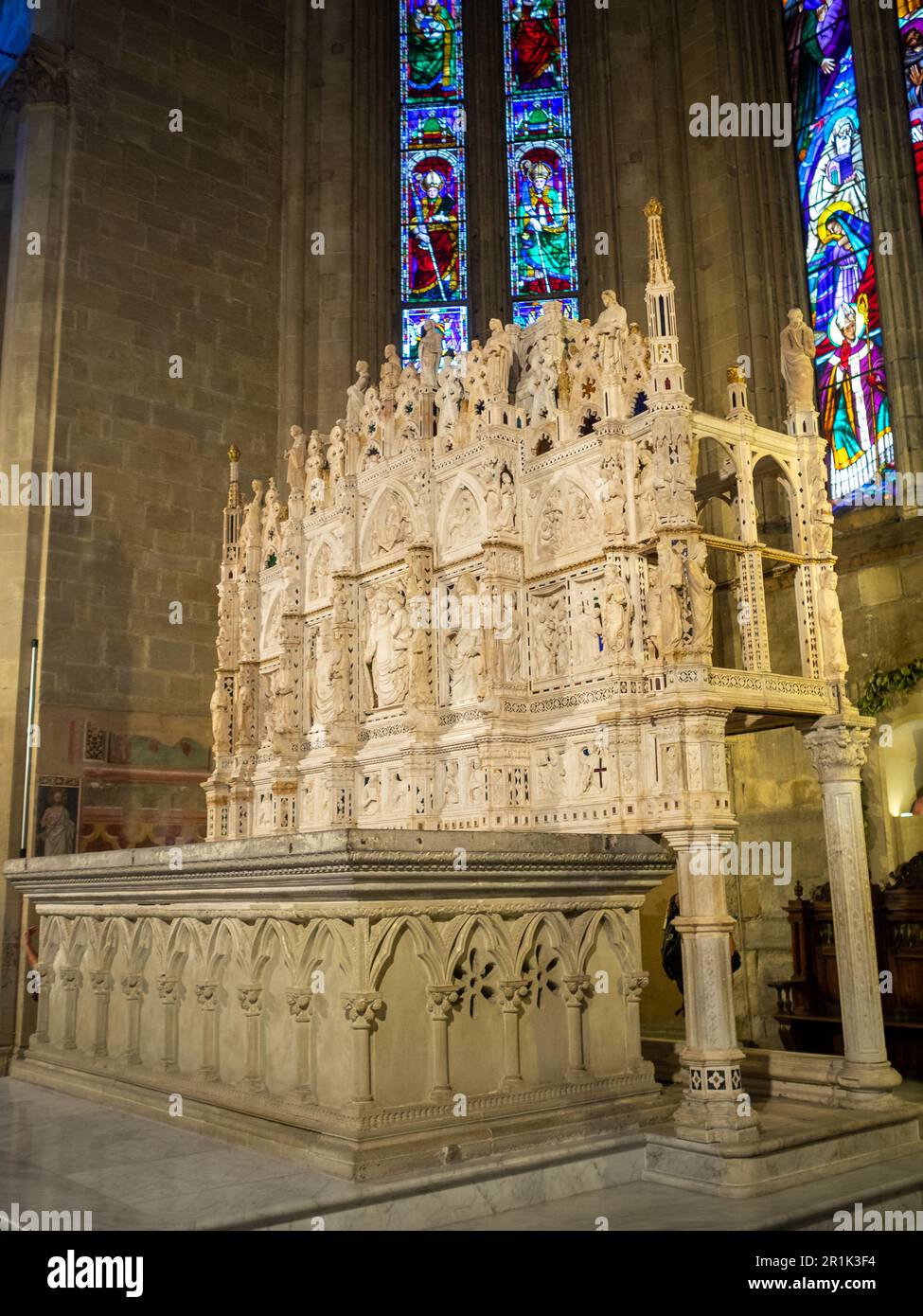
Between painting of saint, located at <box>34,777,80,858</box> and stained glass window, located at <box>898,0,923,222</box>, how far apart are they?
9.79 metres

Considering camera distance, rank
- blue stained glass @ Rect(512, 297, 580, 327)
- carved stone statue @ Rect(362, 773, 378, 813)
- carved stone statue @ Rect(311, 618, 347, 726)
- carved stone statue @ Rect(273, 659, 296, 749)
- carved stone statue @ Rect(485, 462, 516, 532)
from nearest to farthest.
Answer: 1. carved stone statue @ Rect(485, 462, 516, 532)
2. carved stone statue @ Rect(362, 773, 378, 813)
3. carved stone statue @ Rect(311, 618, 347, 726)
4. carved stone statue @ Rect(273, 659, 296, 749)
5. blue stained glass @ Rect(512, 297, 580, 327)

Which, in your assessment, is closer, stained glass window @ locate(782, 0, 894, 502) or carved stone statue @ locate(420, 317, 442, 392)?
carved stone statue @ locate(420, 317, 442, 392)

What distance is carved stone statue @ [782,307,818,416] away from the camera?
7.83m

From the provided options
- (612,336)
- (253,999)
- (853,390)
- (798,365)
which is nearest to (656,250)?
(612,336)

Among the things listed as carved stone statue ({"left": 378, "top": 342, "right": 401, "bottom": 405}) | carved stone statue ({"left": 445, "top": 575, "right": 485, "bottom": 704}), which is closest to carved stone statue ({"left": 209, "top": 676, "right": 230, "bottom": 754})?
carved stone statue ({"left": 378, "top": 342, "right": 401, "bottom": 405})

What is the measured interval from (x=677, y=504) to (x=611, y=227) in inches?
330

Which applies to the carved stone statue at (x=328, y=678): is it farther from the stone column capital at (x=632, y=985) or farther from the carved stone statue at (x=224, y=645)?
the stone column capital at (x=632, y=985)

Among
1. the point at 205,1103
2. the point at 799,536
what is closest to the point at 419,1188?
the point at 205,1103

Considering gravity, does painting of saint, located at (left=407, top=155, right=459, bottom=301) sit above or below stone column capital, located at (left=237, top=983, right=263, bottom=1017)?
→ above

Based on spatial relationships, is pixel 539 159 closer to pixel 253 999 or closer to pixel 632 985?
pixel 632 985

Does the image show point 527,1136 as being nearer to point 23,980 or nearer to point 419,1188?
point 419,1188

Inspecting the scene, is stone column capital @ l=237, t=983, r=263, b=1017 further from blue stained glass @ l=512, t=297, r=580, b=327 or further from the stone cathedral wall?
blue stained glass @ l=512, t=297, r=580, b=327

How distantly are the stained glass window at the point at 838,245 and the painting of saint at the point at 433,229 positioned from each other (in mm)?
4180

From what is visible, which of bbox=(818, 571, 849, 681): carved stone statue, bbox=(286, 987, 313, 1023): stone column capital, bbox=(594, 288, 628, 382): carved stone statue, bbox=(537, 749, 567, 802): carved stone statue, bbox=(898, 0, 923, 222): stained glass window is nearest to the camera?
bbox=(286, 987, 313, 1023): stone column capital
